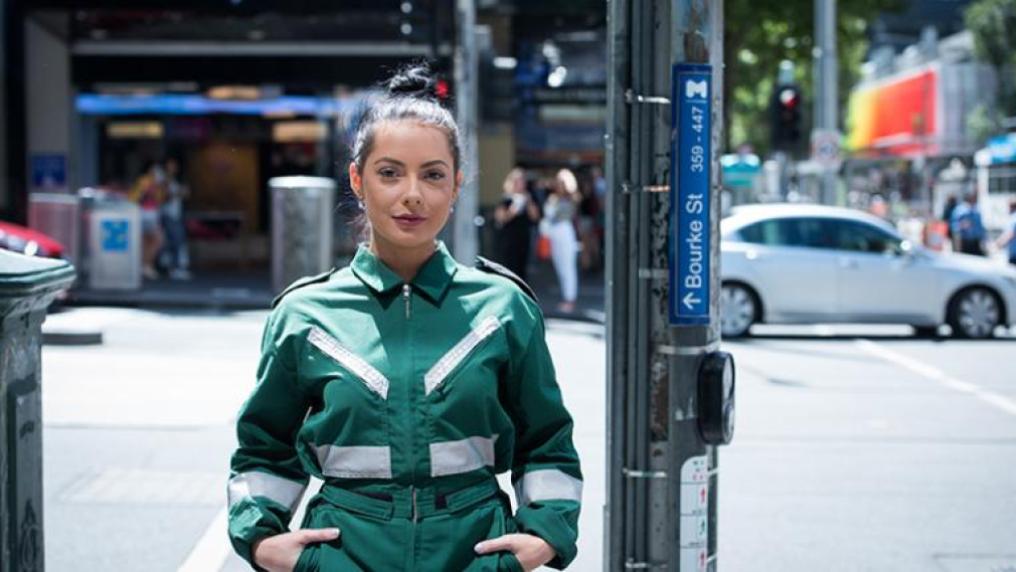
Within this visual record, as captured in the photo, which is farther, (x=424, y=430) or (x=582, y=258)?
(x=582, y=258)

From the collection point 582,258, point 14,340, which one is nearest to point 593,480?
point 14,340

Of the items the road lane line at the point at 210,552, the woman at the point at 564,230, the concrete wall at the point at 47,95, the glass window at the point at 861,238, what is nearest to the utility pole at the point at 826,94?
the woman at the point at 564,230

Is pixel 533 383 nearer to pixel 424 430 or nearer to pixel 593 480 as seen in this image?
pixel 424 430

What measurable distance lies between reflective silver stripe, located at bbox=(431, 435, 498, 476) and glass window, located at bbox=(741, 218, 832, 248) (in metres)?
15.1

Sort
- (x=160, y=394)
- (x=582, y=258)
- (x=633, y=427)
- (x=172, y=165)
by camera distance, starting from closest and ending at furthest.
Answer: (x=633, y=427), (x=160, y=394), (x=172, y=165), (x=582, y=258)

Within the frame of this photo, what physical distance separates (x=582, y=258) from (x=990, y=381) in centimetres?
1527

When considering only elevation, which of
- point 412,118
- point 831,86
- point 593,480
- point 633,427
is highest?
point 831,86

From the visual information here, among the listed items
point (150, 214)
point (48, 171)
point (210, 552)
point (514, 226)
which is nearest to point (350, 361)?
point (210, 552)

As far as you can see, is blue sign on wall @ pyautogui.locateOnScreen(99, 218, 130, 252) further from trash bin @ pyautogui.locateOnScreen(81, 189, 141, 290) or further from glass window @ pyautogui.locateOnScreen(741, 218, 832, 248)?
glass window @ pyautogui.locateOnScreen(741, 218, 832, 248)

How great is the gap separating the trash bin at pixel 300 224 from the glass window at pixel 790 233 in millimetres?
5361

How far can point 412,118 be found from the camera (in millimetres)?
3076

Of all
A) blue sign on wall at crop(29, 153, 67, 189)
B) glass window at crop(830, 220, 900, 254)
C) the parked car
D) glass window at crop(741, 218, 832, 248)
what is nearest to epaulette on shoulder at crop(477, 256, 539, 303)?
the parked car

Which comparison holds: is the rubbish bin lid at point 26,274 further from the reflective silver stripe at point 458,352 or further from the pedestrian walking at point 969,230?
the pedestrian walking at point 969,230

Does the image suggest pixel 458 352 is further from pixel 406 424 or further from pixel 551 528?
pixel 551 528
